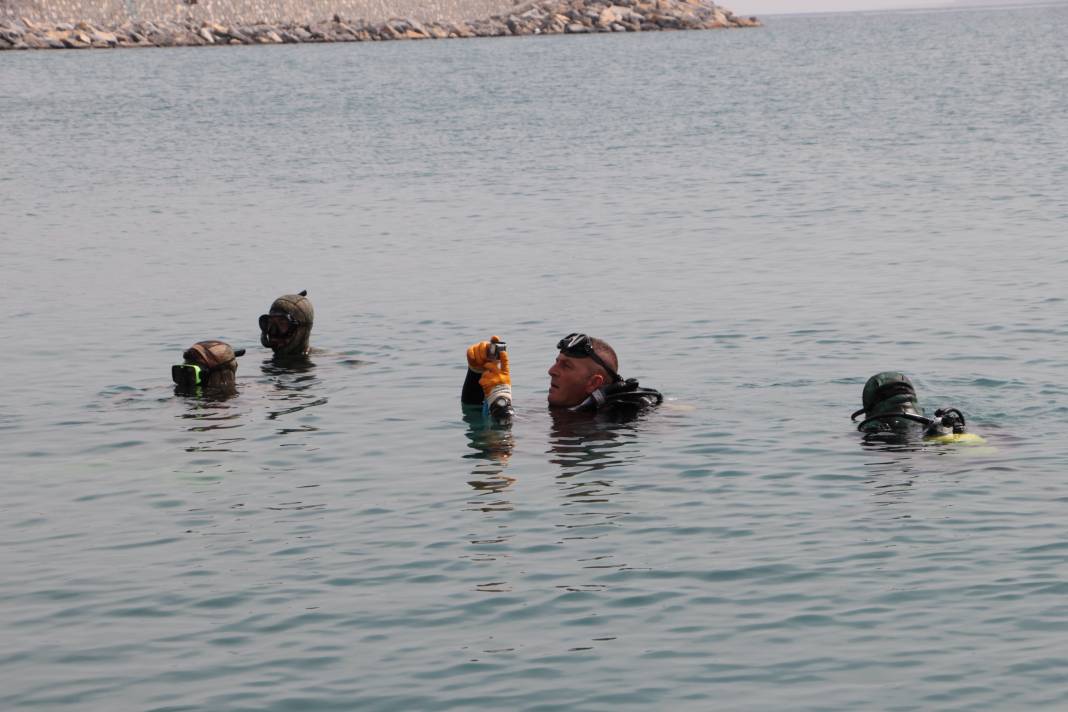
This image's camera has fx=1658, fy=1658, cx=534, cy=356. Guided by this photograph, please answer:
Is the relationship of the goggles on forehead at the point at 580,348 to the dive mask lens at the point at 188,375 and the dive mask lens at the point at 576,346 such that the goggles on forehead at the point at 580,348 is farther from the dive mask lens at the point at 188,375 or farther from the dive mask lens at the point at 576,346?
the dive mask lens at the point at 188,375

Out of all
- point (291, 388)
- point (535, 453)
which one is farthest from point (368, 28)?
point (535, 453)

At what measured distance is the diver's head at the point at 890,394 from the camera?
587 inches

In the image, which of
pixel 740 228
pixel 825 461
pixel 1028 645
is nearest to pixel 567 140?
pixel 740 228

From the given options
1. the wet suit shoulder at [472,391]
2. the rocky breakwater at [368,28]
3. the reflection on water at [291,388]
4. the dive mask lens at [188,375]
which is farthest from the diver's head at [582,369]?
the rocky breakwater at [368,28]

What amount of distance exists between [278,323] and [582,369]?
4.79 metres

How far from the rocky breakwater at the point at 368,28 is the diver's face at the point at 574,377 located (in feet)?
392

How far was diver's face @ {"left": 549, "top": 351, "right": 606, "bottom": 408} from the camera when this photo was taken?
15.7 m

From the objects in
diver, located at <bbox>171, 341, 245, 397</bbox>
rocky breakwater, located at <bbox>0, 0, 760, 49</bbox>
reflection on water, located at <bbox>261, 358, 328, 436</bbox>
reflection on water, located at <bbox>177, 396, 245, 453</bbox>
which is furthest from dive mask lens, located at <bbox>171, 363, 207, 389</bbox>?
rocky breakwater, located at <bbox>0, 0, 760, 49</bbox>

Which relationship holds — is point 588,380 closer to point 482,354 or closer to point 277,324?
point 482,354

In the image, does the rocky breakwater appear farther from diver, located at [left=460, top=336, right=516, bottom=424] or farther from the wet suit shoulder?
diver, located at [left=460, top=336, right=516, bottom=424]

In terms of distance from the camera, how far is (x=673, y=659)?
10328 mm

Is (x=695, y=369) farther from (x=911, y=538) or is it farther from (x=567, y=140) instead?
(x=567, y=140)

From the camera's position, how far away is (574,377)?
15.7m

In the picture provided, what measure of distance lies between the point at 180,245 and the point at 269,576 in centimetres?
1995
